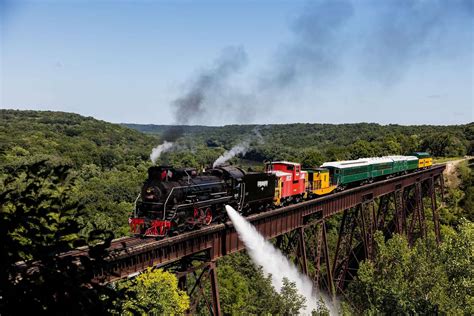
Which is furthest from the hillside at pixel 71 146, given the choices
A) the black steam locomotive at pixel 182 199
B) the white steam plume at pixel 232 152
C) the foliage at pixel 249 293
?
the black steam locomotive at pixel 182 199

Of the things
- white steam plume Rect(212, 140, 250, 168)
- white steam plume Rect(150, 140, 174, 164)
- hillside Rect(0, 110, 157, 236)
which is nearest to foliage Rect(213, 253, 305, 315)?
white steam plume Rect(212, 140, 250, 168)

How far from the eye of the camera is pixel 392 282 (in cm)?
2616

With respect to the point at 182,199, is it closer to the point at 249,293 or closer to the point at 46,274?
the point at 46,274

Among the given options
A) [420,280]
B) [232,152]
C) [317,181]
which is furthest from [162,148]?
[420,280]

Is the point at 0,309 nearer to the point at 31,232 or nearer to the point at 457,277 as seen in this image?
the point at 31,232

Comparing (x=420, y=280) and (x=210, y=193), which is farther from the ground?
(x=210, y=193)

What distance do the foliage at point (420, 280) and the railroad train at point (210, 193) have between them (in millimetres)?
6972

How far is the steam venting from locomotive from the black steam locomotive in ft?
3.54

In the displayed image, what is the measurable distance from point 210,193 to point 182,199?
2097mm

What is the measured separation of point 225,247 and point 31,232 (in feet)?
54.7

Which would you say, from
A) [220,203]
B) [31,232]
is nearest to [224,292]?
[220,203]

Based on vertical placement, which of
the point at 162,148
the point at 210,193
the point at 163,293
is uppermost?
the point at 162,148

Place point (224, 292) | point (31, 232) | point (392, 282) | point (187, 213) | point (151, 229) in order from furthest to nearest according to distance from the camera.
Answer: point (224, 292) < point (392, 282) < point (187, 213) < point (151, 229) < point (31, 232)

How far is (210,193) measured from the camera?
2119 cm
